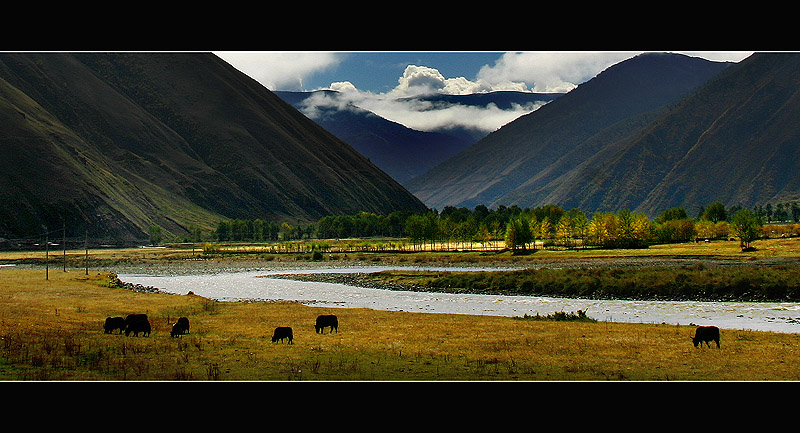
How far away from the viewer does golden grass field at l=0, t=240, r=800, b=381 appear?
2380 centimetres

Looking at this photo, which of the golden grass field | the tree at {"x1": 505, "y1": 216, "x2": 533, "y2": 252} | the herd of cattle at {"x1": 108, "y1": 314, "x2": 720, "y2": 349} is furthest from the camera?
the tree at {"x1": 505, "y1": 216, "x2": 533, "y2": 252}

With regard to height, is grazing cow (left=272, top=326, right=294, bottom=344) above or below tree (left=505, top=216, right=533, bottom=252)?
below

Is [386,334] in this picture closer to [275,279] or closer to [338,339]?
[338,339]

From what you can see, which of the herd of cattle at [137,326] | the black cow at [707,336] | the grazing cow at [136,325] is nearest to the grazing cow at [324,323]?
the herd of cattle at [137,326]

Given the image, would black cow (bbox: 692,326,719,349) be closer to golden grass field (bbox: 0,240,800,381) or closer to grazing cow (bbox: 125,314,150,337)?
golden grass field (bbox: 0,240,800,381)

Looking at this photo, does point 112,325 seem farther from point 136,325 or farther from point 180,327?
point 180,327

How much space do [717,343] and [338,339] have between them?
18358mm

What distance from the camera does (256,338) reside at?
32562 mm

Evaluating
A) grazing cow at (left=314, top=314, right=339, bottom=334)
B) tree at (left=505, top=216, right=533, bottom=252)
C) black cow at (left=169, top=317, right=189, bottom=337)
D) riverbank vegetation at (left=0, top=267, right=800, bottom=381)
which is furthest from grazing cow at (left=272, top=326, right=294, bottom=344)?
tree at (left=505, top=216, right=533, bottom=252)

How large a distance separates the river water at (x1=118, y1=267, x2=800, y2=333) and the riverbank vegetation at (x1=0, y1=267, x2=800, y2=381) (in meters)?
8.54

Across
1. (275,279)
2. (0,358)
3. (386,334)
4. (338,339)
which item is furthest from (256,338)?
(275,279)

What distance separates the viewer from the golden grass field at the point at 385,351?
2380 cm

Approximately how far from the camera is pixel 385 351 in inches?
1133

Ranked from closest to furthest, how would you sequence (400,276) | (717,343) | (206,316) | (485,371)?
(485,371)
(717,343)
(206,316)
(400,276)
